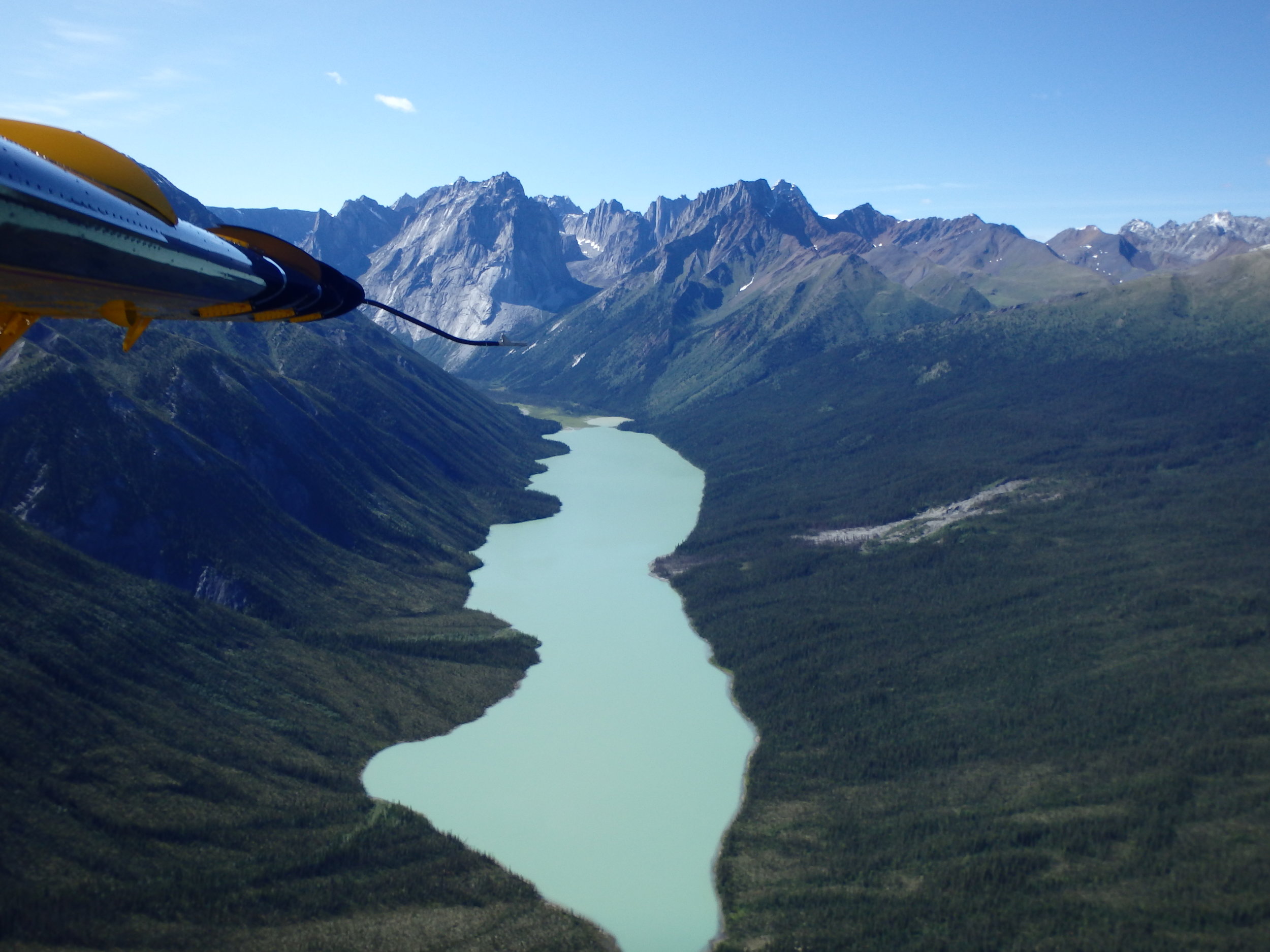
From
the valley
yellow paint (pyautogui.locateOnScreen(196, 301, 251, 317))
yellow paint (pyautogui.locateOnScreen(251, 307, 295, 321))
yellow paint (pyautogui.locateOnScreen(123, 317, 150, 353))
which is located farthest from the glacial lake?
yellow paint (pyautogui.locateOnScreen(123, 317, 150, 353))

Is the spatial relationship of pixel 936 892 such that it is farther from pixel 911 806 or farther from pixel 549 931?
pixel 549 931

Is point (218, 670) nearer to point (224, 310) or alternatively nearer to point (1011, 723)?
point (224, 310)

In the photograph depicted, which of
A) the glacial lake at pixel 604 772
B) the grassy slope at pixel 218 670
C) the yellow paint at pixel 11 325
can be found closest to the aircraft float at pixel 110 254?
the yellow paint at pixel 11 325

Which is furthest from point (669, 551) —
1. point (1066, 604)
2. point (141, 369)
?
point (141, 369)

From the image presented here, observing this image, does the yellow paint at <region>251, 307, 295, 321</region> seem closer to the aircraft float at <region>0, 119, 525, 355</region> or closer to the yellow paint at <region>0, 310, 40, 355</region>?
the aircraft float at <region>0, 119, 525, 355</region>

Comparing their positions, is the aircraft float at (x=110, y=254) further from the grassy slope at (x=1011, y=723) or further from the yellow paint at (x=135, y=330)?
the grassy slope at (x=1011, y=723)

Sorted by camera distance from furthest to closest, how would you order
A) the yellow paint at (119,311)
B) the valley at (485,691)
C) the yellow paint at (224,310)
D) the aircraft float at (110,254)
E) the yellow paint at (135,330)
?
1. the valley at (485,691)
2. the yellow paint at (224,310)
3. the yellow paint at (135,330)
4. the yellow paint at (119,311)
5. the aircraft float at (110,254)

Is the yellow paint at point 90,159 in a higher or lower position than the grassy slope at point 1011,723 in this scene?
higher
